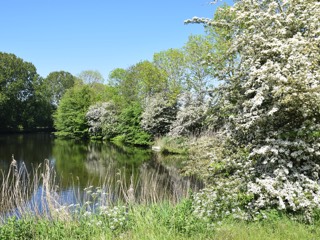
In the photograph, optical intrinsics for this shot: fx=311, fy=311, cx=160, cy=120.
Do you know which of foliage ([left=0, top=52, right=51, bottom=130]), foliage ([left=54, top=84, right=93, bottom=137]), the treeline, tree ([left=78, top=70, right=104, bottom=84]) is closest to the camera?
the treeline

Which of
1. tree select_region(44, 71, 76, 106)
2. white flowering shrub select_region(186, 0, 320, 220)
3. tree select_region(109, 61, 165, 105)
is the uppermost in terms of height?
tree select_region(44, 71, 76, 106)

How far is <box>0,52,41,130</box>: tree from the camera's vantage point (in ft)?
153

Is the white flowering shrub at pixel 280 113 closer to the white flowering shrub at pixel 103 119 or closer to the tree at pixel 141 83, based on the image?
the tree at pixel 141 83

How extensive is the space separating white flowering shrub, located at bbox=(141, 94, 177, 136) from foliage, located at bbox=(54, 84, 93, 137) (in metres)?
16.5

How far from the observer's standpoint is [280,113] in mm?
5617

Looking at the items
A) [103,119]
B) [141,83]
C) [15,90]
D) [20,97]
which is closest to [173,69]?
[141,83]

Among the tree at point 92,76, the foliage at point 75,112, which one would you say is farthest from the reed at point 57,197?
the tree at point 92,76

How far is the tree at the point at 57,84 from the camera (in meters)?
62.6

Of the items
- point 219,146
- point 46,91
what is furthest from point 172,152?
point 46,91

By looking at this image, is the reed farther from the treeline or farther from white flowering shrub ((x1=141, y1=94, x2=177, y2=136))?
white flowering shrub ((x1=141, y1=94, x2=177, y2=136))

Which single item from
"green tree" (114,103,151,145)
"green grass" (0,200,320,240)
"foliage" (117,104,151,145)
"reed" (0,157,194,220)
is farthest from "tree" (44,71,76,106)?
"green grass" (0,200,320,240)

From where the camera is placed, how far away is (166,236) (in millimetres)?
4445

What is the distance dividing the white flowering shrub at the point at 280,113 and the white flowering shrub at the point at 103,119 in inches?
1161

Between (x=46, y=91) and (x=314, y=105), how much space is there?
57624 mm
